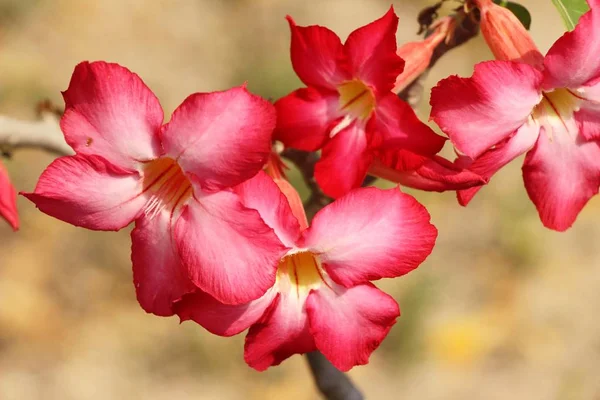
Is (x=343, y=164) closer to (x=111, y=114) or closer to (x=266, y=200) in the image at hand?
(x=266, y=200)

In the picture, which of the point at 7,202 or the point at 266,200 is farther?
the point at 7,202

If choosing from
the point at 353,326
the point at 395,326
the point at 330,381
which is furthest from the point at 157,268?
the point at 395,326

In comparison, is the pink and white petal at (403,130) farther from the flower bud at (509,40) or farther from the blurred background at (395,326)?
the blurred background at (395,326)

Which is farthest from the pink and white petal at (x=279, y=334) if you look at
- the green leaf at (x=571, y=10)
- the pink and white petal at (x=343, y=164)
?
the green leaf at (x=571, y=10)

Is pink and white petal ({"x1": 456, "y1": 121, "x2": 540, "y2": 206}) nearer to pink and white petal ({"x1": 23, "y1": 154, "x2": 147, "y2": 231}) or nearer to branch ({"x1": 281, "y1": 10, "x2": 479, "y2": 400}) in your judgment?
branch ({"x1": 281, "y1": 10, "x2": 479, "y2": 400})

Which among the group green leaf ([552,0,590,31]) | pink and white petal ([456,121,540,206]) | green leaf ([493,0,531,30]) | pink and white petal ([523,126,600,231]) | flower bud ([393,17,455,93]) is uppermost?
flower bud ([393,17,455,93])

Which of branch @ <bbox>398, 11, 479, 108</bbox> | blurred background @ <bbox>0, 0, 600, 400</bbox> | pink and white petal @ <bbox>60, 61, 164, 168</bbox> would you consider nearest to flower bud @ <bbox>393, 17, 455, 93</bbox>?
branch @ <bbox>398, 11, 479, 108</bbox>

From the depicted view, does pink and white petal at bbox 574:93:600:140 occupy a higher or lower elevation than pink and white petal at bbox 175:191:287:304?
lower

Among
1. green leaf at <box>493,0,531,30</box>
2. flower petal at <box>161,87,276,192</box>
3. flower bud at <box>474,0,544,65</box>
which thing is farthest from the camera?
green leaf at <box>493,0,531,30</box>
